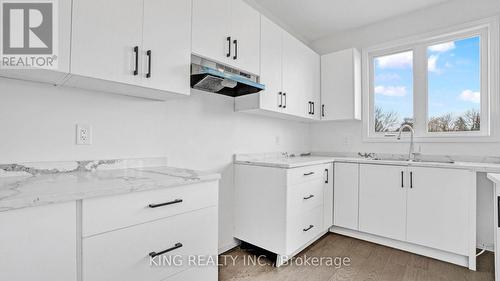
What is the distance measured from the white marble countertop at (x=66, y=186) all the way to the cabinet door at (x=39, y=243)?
38mm

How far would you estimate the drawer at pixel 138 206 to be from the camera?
95 cm

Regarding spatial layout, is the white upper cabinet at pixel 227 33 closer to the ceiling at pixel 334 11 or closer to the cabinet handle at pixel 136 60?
the cabinet handle at pixel 136 60

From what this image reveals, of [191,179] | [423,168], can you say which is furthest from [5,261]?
[423,168]

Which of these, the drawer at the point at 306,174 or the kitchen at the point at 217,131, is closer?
the kitchen at the point at 217,131

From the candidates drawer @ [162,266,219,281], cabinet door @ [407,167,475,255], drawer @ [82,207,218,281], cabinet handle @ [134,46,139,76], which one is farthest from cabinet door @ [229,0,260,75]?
cabinet door @ [407,167,475,255]

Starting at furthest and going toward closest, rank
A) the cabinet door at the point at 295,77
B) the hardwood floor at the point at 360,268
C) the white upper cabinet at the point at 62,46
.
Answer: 1. the cabinet door at the point at 295,77
2. the hardwood floor at the point at 360,268
3. the white upper cabinet at the point at 62,46

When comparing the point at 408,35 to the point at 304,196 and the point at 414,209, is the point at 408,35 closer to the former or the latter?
the point at 414,209

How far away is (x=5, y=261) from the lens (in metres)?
0.78

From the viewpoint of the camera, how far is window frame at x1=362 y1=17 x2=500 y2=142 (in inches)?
92.0

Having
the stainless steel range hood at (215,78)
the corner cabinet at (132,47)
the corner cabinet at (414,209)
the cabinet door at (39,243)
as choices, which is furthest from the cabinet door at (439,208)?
the cabinet door at (39,243)

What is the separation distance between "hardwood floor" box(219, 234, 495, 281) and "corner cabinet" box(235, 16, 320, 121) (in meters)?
1.34

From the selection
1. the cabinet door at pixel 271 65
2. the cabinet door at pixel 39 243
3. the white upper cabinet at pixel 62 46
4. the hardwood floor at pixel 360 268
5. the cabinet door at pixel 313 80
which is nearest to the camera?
the cabinet door at pixel 39 243

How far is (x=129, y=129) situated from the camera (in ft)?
5.21

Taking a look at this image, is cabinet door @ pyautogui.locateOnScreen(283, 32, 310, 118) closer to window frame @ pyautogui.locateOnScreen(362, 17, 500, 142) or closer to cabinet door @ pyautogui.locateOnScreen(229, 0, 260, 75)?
cabinet door @ pyautogui.locateOnScreen(229, 0, 260, 75)
